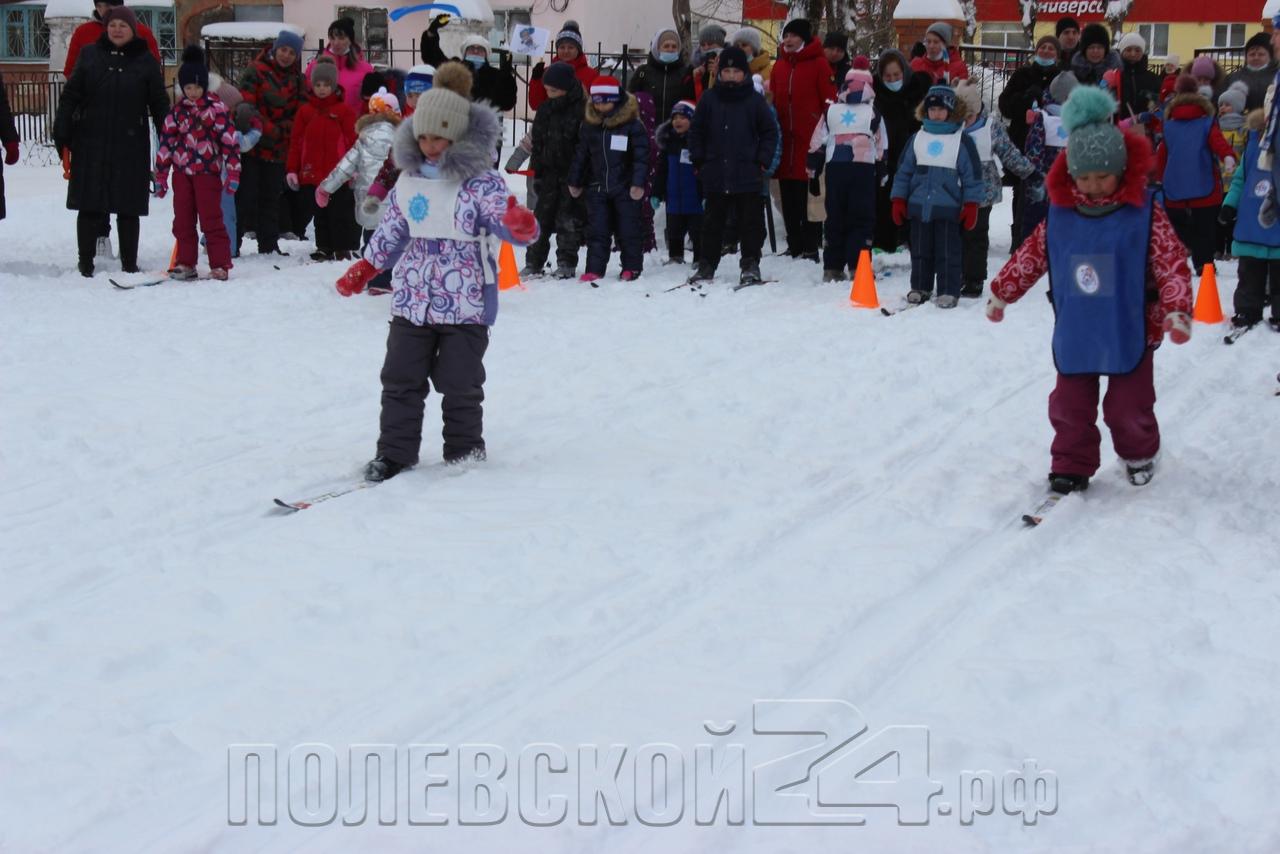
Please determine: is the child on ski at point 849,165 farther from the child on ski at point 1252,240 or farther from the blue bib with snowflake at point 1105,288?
the blue bib with snowflake at point 1105,288

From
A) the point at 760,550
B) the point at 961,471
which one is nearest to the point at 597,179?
the point at 961,471

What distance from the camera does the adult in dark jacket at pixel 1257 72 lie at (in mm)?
14688

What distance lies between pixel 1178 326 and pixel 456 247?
307 centimetres

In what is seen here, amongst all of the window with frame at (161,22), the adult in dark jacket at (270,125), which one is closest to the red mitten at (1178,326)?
the adult in dark jacket at (270,125)

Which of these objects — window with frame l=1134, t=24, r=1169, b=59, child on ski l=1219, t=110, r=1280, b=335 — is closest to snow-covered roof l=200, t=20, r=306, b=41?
child on ski l=1219, t=110, r=1280, b=335

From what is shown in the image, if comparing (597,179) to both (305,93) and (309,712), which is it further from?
(309,712)

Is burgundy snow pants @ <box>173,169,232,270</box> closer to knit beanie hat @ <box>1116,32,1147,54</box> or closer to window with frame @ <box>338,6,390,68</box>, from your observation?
knit beanie hat @ <box>1116,32,1147,54</box>

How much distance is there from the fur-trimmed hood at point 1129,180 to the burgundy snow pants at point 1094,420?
654 millimetres

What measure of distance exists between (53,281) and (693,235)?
18.1 ft

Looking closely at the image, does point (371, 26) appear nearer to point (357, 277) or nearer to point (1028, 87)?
point (1028, 87)

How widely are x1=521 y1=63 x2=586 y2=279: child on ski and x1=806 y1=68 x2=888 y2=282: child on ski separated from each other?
6.74ft

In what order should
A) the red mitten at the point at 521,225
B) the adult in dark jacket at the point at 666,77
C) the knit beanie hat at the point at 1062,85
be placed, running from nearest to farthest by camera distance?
the red mitten at the point at 521,225, the knit beanie hat at the point at 1062,85, the adult in dark jacket at the point at 666,77

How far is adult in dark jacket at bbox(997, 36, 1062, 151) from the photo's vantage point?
14.2 m

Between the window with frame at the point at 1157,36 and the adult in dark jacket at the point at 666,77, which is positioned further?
the window with frame at the point at 1157,36
